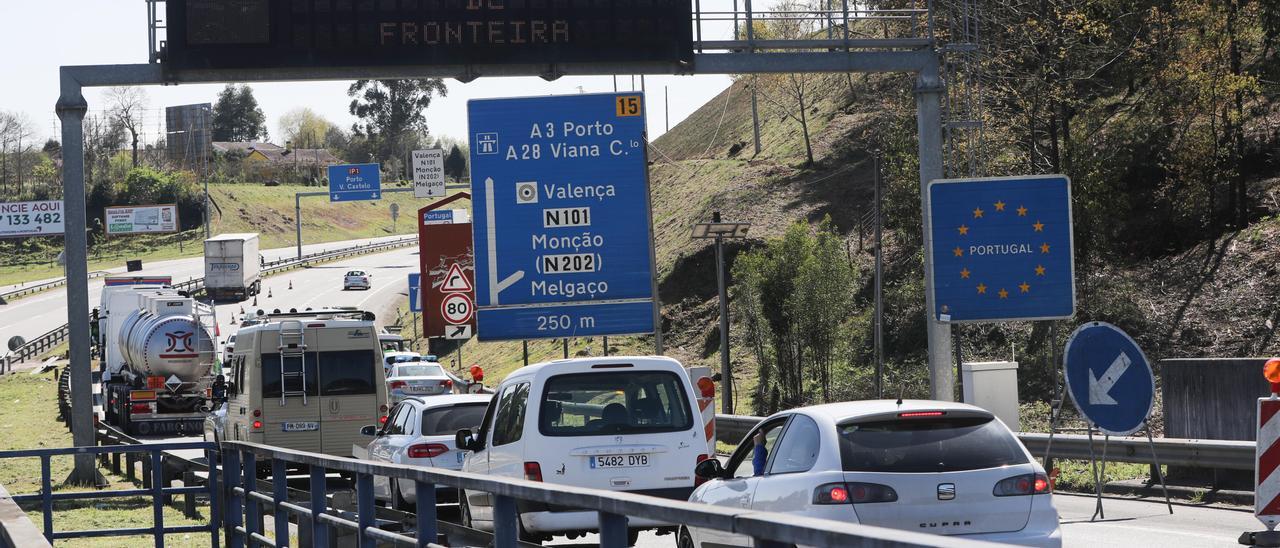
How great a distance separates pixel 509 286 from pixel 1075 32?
26.2 meters

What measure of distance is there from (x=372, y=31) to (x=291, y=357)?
22.8 feet

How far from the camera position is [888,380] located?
4078cm

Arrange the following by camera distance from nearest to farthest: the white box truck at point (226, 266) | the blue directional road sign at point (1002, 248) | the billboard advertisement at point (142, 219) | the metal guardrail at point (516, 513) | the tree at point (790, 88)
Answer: the metal guardrail at point (516, 513), the blue directional road sign at point (1002, 248), the tree at point (790, 88), the white box truck at point (226, 266), the billboard advertisement at point (142, 219)

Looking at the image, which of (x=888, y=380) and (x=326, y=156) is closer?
(x=888, y=380)

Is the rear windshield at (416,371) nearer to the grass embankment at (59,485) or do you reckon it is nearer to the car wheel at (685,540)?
the grass embankment at (59,485)

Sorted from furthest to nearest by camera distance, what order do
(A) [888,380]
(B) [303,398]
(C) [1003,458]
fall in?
1. (A) [888,380]
2. (B) [303,398]
3. (C) [1003,458]

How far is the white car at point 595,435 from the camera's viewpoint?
1261cm

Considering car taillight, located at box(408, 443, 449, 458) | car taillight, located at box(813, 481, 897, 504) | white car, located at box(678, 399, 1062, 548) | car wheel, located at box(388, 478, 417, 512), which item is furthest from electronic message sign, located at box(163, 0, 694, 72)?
car taillight, located at box(813, 481, 897, 504)

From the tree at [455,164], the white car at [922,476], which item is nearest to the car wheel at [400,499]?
the white car at [922,476]

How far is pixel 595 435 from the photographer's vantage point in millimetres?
12805

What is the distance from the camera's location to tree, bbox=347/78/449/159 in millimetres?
153000

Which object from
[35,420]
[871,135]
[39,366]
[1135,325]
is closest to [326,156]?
[39,366]

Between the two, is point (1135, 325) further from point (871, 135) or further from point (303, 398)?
point (871, 135)

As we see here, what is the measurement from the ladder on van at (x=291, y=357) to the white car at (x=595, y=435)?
12038mm
